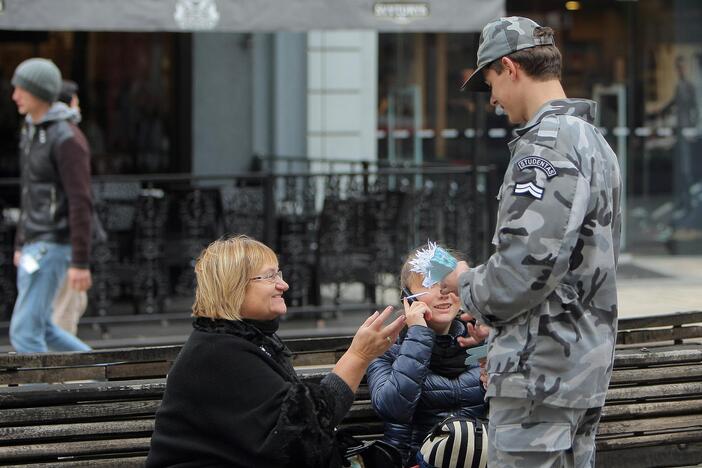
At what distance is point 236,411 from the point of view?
11.8 ft

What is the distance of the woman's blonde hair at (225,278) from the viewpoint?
12.2 ft

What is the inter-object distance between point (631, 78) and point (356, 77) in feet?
10.4

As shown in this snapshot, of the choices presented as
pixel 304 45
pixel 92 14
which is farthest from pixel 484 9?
pixel 304 45

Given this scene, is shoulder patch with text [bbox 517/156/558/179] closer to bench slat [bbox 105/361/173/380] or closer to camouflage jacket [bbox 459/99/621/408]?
camouflage jacket [bbox 459/99/621/408]

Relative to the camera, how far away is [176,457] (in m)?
3.69

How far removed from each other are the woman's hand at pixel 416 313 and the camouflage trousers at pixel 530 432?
2.25 feet

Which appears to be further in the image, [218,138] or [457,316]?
[218,138]

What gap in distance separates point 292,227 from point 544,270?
6.14 metres

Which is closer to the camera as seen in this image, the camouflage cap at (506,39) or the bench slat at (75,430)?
the camouflage cap at (506,39)

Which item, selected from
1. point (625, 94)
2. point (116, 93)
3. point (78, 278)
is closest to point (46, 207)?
point (78, 278)

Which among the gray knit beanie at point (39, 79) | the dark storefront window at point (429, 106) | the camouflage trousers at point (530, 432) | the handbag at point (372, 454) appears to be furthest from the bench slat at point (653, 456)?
the dark storefront window at point (429, 106)

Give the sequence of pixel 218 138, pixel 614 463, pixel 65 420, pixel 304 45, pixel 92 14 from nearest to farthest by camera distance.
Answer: pixel 65 420 → pixel 614 463 → pixel 92 14 → pixel 218 138 → pixel 304 45

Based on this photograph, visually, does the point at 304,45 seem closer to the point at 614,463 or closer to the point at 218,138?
the point at 218,138

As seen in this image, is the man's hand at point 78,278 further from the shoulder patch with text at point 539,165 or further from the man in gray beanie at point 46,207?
the shoulder patch with text at point 539,165
